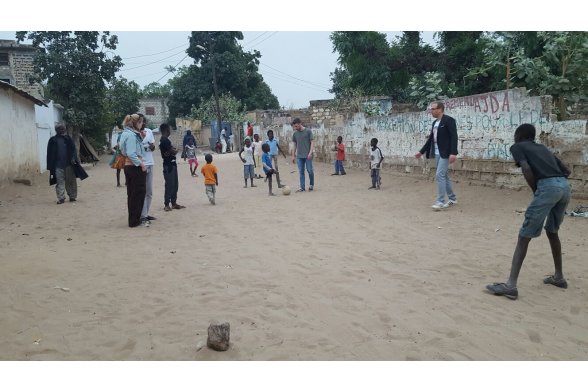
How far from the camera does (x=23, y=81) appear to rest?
26719mm

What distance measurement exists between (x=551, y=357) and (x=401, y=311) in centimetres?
112

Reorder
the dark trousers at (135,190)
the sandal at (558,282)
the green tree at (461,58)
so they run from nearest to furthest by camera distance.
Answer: the sandal at (558,282)
the dark trousers at (135,190)
the green tree at (461,58)

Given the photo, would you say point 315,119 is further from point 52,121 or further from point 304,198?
point 304,198

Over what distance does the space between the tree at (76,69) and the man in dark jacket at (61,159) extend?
14.7m

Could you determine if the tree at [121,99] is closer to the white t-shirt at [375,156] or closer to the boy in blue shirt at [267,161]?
the boy in blue shirt at [267,161]

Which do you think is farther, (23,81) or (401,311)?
(23,81)

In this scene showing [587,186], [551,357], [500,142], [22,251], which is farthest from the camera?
[500,142]

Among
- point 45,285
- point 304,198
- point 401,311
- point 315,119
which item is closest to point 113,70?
point 315,119

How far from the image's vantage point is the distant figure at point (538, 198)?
4227 millimetres

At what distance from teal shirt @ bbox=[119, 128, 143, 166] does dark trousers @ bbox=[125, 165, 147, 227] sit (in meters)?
0.18

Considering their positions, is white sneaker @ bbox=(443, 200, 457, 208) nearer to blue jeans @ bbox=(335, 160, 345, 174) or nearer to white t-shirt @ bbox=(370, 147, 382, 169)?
white t-shirt @ bbox=(370, 147, 382, 169)

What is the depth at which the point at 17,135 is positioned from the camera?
14.9 meters

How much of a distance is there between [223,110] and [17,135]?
90.6 ft

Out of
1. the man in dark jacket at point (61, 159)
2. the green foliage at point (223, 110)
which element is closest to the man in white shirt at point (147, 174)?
the man in dark jacket at point (61, 159)
